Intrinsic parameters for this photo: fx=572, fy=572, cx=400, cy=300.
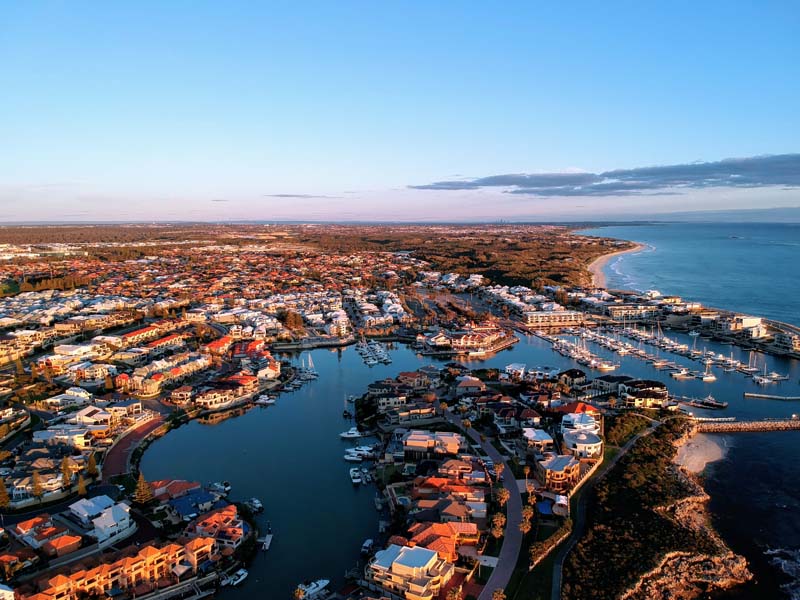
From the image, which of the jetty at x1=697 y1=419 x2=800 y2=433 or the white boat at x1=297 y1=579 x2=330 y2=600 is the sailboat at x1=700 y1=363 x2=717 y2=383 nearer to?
the jetty at x1=697 y1=419 x2=800 y2=433

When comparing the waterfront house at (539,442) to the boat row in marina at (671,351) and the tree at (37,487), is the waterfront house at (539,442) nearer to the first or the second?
the boat row in marina at (671,351)

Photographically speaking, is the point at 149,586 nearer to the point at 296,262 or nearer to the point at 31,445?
the point at 31,445

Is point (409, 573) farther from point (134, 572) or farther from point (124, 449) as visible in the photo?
point (124, 449)

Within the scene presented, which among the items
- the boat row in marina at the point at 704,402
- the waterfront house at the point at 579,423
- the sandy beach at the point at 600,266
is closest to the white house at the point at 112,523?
the waterfront house at the point at 579,423

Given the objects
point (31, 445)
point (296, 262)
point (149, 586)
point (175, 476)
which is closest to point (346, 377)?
point (175, 476)

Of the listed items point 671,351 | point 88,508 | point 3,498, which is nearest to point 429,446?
point 88,508

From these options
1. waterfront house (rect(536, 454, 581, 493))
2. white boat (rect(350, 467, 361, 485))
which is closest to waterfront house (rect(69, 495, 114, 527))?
white boat (rect(350, 467, 361, 485))
